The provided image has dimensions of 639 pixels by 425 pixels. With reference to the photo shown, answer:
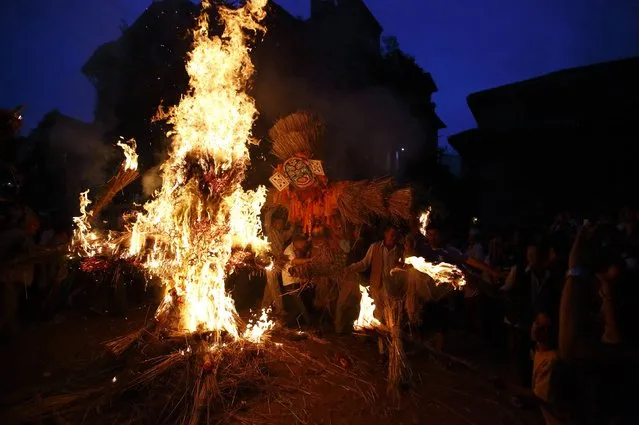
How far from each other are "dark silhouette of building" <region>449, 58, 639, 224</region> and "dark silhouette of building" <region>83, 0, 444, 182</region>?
4.50 m

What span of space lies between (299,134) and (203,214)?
253 cm

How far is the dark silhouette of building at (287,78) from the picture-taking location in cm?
1005

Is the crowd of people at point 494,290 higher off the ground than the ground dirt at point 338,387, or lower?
higher

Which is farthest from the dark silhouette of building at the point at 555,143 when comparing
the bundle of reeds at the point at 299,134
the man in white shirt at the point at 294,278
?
the man in white shirt at the point at 294,278

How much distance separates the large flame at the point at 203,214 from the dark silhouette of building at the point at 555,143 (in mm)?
12707

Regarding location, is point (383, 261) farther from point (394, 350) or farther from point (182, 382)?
point (182, 382)

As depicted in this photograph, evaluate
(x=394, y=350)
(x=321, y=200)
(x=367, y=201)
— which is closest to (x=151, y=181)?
(x=321, y=200)

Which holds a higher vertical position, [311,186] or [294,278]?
[311,186]

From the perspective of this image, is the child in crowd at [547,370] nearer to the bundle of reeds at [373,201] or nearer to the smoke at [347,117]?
the bundle of reeds at [373,201]

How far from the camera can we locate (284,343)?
5773mm

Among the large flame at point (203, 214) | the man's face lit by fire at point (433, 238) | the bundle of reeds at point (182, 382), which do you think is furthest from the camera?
the man's face lit by fire at point (433, 238)

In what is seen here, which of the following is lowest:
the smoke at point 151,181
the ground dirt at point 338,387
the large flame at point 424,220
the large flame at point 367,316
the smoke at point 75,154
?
the ground dirt at point 338,387

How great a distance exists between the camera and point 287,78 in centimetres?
1055

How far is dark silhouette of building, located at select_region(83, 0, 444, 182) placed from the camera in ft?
33.0
